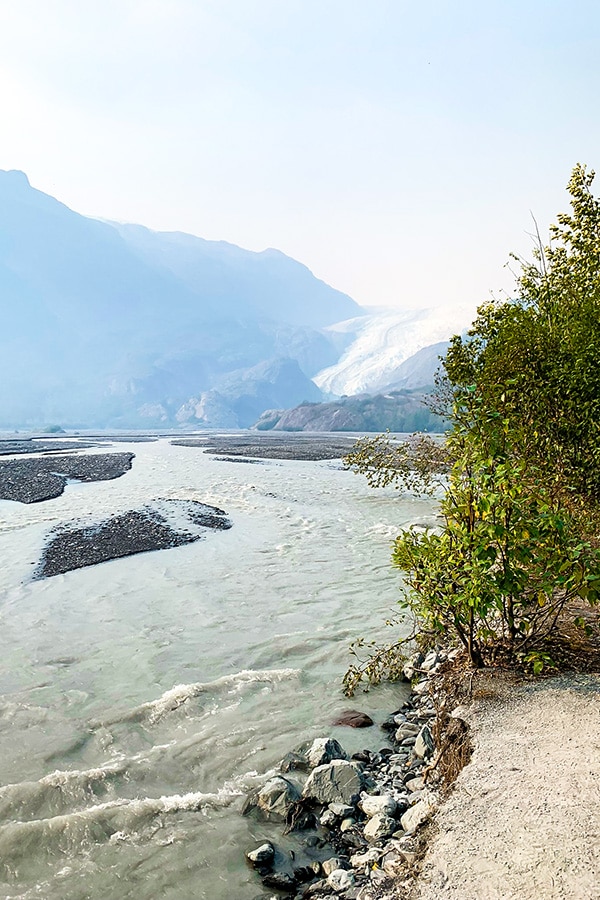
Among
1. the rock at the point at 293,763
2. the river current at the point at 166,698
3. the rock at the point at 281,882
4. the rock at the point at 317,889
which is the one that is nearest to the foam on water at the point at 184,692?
the river current at the point at 166,698

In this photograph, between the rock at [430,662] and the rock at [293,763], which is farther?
the rock at [430,662]

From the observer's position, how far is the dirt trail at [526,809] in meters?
4.86

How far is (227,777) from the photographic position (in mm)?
8352

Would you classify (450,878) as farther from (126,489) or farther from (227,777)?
(126,489)

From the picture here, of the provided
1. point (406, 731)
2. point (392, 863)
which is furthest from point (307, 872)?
point (406, 731)

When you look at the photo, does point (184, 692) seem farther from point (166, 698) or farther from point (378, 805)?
point (378, 805)

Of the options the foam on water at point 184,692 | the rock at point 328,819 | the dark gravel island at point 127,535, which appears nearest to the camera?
the rock at point 328,819

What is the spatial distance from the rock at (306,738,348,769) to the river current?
0.44 meters

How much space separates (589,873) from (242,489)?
128 feet

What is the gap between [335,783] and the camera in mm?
7547

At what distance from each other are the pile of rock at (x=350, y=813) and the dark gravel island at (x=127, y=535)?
47.7ft

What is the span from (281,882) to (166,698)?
17.3ft

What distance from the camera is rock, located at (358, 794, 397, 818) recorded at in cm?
682

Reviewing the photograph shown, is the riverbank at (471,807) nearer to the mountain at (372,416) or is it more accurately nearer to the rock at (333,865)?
the rock at (333,865)
